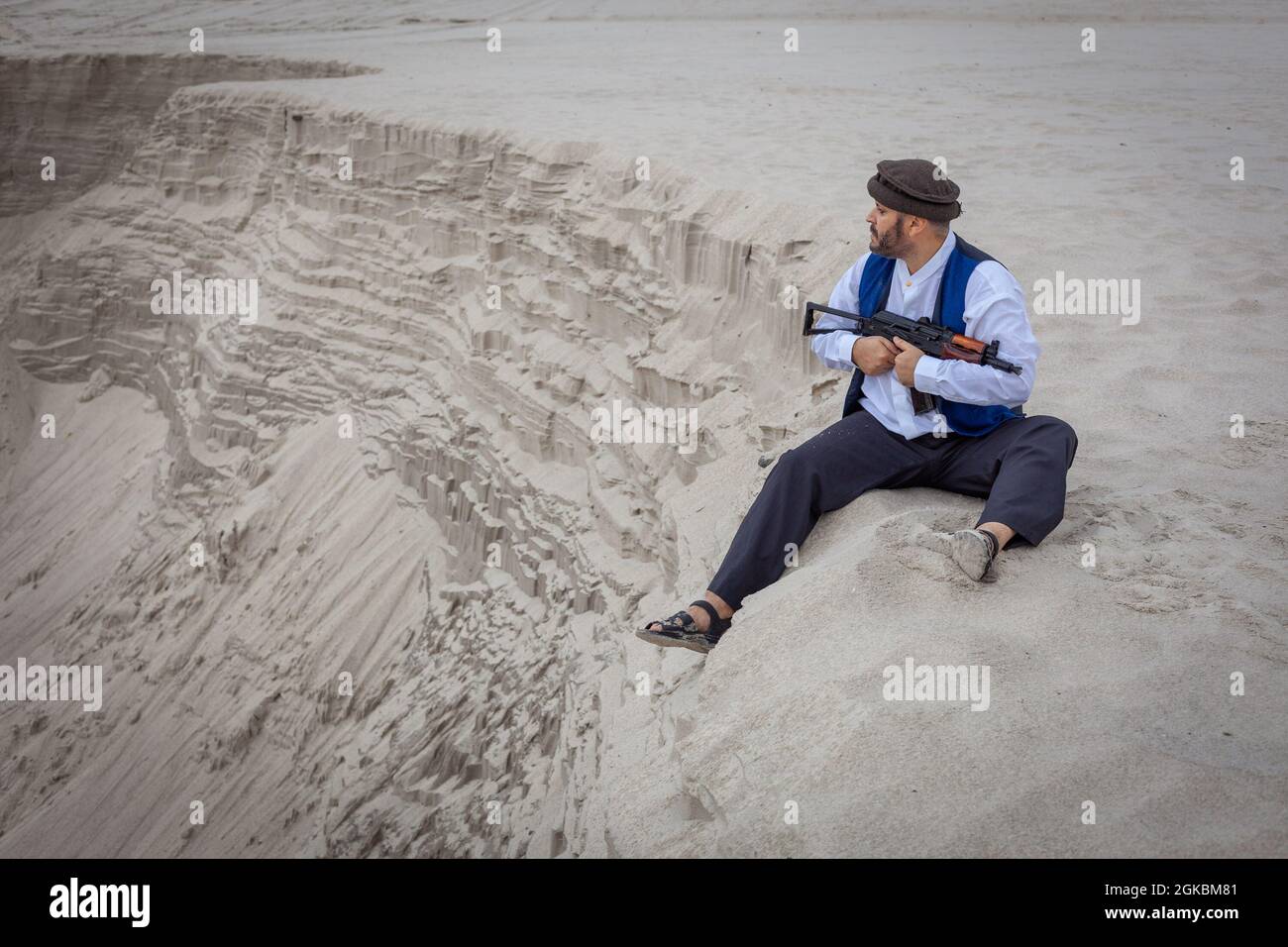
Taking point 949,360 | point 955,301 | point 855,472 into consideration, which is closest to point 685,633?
point 855,472

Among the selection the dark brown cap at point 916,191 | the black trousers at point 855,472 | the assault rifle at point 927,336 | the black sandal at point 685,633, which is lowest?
the black sandal at point 685,633

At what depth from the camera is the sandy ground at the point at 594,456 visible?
9.82 feet

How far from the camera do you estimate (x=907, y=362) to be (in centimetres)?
370

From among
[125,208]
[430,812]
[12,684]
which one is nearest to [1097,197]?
[430,812]

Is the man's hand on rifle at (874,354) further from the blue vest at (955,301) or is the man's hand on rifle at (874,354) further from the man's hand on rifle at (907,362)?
the blue vest at (955,301)

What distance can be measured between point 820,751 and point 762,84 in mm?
10106

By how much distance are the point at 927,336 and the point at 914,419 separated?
0.29 meters

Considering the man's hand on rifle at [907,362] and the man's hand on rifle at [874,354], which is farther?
the man's hand on rifle at [874,354]

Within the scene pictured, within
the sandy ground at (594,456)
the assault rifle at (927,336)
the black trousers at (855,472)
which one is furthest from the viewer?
the black trousers at (855,472)

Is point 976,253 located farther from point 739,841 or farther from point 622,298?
point 622,298

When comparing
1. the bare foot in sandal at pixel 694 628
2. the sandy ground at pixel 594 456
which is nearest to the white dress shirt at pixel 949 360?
the sandy ground at pixel 594 456

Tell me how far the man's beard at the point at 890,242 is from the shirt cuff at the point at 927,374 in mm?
396

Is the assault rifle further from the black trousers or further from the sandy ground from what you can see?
the sandy ground

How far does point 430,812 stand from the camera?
5879mm
